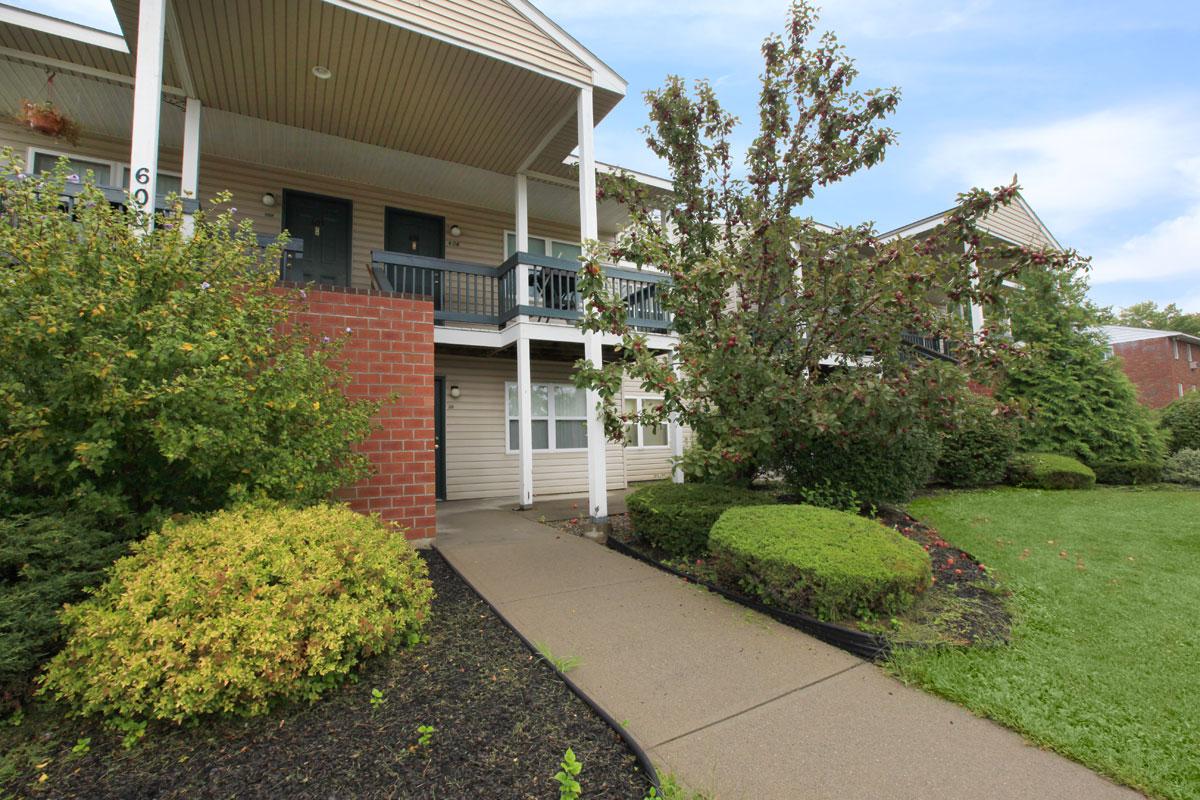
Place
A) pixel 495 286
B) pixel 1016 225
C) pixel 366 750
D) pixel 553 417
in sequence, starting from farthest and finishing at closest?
pixel 1016 225 < pixel 553 417 < pixel 495 286 < pixel 366 750

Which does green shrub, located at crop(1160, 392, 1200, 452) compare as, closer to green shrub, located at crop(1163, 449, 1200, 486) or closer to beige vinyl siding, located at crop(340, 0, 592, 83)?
green shrub, located at crop(1163, 449, 1200, 486)

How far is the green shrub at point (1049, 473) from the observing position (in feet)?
30.5

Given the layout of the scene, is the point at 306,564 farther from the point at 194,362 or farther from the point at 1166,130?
the point at 1166,130

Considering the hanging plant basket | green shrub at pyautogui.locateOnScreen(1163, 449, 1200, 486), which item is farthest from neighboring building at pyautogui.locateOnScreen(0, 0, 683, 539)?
green shrub at pyautogui.locateOnScreen(1163, 449, 1200, 486)

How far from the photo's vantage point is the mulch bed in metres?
1.96

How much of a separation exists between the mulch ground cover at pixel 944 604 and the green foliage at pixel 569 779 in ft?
6.98

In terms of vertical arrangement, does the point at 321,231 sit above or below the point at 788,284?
above

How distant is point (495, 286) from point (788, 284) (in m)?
5.14

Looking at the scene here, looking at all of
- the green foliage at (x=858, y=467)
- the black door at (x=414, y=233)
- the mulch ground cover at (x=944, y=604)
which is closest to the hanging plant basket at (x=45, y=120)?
the black door at (x=414, y=233)

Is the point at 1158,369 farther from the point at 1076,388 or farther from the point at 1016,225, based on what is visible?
the point at 1076,388

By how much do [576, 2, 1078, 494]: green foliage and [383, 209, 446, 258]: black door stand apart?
14.6ft

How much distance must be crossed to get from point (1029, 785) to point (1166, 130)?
1398cm

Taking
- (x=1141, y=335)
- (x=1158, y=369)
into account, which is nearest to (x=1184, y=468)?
(x=1158, y=369)

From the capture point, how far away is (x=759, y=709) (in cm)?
254
